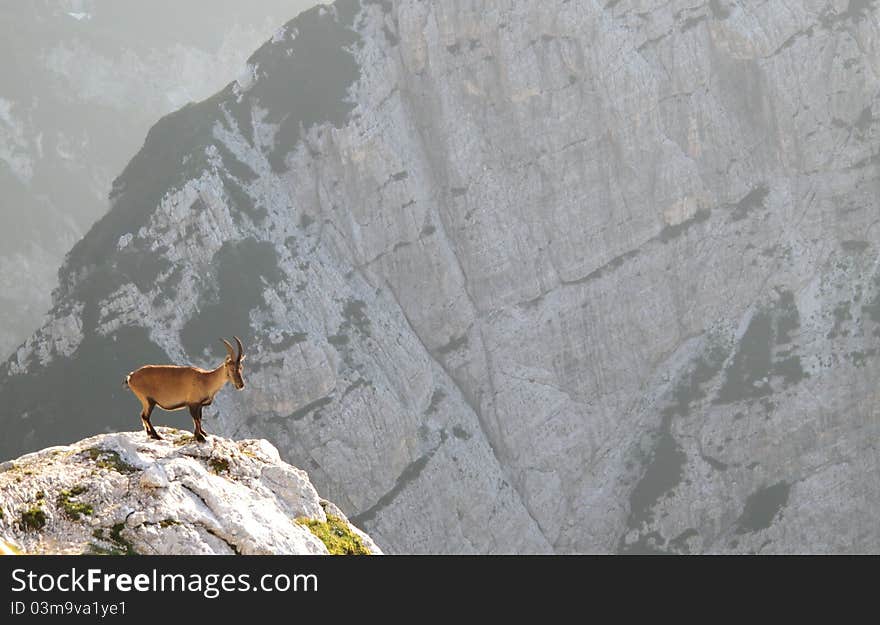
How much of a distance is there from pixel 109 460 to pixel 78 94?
457 ft

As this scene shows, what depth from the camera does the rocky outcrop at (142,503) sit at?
63.5 feet

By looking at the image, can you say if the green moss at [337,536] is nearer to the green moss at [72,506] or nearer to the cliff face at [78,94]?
the green moss at [72,506]

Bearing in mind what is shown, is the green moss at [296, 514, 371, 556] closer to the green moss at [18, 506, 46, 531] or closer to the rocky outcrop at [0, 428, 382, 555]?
the rocky outcrop at [0, 428, 382, 555]

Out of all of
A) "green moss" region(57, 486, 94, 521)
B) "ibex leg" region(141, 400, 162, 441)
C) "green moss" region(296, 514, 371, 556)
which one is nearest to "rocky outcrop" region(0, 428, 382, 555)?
"green moss" region(57, 486, 94, 521)

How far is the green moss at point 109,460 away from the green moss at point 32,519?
2020 millimetres

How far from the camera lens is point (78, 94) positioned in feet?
490

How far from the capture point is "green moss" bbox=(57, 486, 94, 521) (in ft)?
64.8

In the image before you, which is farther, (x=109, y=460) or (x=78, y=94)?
(x=78, y=94)

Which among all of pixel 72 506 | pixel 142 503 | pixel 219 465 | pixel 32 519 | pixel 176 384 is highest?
pixel 176 384

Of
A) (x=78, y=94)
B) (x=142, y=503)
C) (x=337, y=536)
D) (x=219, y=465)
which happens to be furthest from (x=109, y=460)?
(x=78, y=94)

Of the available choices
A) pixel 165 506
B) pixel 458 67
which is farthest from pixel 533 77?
pixel 165 506

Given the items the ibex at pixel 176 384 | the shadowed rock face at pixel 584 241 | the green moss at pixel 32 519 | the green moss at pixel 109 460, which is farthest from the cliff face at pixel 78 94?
the green moss at pixel 32 519

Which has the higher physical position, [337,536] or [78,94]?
[78,94]

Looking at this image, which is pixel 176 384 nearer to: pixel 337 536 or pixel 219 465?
pixel 219 465
